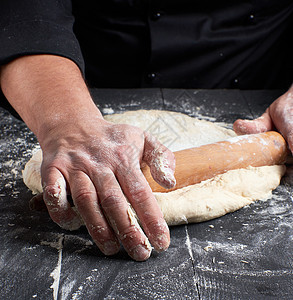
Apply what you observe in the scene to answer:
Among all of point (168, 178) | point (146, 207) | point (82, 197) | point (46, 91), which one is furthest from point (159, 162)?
point (46, 91)

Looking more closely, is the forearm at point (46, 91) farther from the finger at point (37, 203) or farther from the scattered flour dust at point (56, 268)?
the scattered flour dust at point (56, 268)

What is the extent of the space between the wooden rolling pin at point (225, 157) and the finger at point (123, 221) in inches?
11.7

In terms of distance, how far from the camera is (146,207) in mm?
1176

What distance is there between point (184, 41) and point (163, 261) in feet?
4.65

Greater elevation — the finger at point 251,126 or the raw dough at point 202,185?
the finger at point 251,126

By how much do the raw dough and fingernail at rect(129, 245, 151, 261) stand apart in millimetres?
204

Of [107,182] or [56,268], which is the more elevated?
[107,182]

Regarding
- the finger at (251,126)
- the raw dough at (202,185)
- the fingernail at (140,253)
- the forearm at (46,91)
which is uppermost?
the forearm at (46,91)

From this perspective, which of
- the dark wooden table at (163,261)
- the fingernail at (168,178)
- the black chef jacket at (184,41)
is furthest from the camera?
the black chef jacket at (184,41)

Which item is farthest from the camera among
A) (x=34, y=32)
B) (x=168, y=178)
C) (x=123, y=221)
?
(x=34, y=32)

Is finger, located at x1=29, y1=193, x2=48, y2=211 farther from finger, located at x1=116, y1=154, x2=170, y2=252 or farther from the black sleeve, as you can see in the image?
the black sleeve

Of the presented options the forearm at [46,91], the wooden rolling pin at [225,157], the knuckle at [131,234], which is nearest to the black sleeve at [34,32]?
the forearm at [46,91]

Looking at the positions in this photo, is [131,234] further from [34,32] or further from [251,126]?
[34,32]

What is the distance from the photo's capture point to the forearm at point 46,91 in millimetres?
1391
